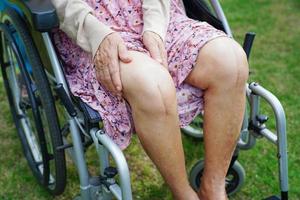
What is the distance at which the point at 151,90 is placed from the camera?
1.61m

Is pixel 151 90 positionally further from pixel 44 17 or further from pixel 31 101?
pixel 31 101

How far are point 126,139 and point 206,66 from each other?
0.37 meters

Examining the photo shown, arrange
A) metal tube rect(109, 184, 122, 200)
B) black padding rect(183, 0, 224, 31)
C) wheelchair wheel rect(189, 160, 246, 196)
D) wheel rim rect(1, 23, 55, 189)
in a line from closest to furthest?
metal tube rect(109, 184, 122, 200)
black padding rect(183, 0, 224, 31)
wheelchair wheel rect(189, 160, 246, 196)
wheel rim rect(1, 23, 55, 189)

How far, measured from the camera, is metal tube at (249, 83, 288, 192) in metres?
1.79

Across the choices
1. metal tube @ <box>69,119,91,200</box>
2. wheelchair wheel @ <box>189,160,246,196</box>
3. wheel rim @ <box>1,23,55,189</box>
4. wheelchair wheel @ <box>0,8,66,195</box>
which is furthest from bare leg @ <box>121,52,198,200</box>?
wheel rim @ <box>1,23,55,189</box>

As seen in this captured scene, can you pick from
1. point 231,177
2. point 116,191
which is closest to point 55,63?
point 116,191

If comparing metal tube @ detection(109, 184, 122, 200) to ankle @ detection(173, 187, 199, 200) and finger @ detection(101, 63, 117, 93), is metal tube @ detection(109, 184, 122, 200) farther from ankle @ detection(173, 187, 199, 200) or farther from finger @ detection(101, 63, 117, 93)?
finger @ detection(101, 63, 117, 93)

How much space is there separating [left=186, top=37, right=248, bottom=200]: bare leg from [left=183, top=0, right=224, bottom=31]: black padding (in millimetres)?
272

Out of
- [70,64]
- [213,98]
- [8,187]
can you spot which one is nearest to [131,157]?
[8,187]

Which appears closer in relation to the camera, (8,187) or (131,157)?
(8,187)

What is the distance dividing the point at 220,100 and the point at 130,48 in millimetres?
355

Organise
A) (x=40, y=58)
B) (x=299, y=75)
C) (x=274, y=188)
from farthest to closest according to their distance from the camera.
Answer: (x=299, y=75) → (x=274, y=188) → (x=40, y=58)

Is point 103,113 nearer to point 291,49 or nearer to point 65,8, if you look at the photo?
point 65,8

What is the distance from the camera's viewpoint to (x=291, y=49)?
3.47 meters
